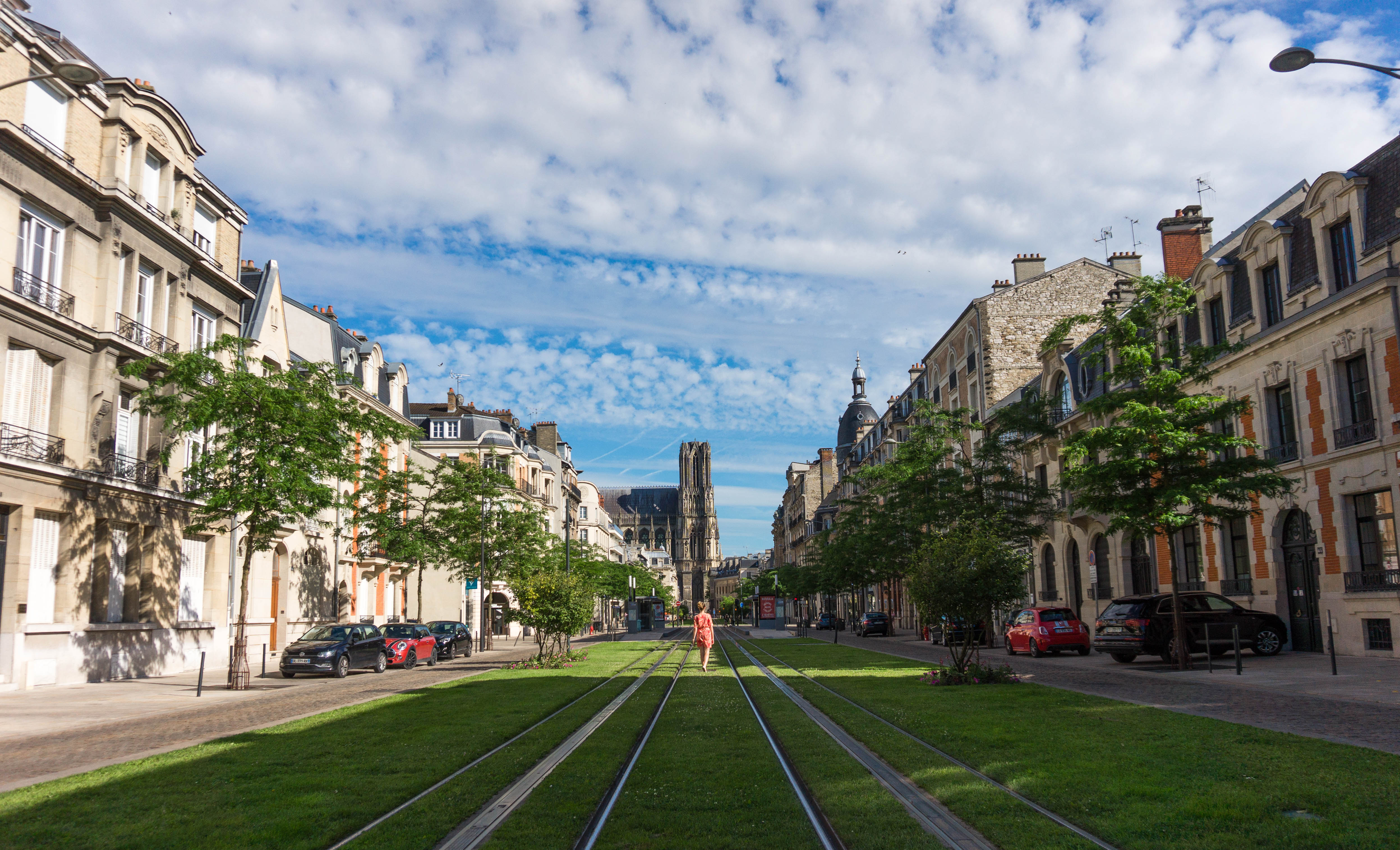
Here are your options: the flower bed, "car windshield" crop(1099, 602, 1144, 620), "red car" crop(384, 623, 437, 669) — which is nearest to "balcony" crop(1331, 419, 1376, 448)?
"car windshield" crop(1099, 602, 1144, 620)

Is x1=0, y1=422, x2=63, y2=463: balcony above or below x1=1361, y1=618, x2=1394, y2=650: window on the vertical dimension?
above

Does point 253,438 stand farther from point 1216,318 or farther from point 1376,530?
point 1216,318

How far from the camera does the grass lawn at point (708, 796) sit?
21.2ft

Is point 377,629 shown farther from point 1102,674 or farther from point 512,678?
point 1102,674

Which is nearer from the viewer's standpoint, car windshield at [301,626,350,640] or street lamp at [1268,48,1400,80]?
street lamp at [1268,48,1400,80]

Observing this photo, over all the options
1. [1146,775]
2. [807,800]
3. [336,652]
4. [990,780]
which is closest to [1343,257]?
[1146,775]

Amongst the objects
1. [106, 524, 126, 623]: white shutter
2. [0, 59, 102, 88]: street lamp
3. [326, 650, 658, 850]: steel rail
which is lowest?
[326, 650, 658, 850]: steel rail

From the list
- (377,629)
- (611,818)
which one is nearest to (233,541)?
(377,629)

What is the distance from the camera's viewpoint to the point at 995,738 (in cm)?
1077

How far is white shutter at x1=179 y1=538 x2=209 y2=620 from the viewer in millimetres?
28547

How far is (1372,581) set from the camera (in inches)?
881

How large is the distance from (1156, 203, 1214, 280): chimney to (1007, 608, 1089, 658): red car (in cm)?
1485

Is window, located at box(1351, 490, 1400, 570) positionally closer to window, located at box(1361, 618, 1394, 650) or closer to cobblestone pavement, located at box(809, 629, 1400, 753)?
window, located at box(1361, 618, 1394, 650)

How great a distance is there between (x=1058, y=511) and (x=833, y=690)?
18.6 meters
